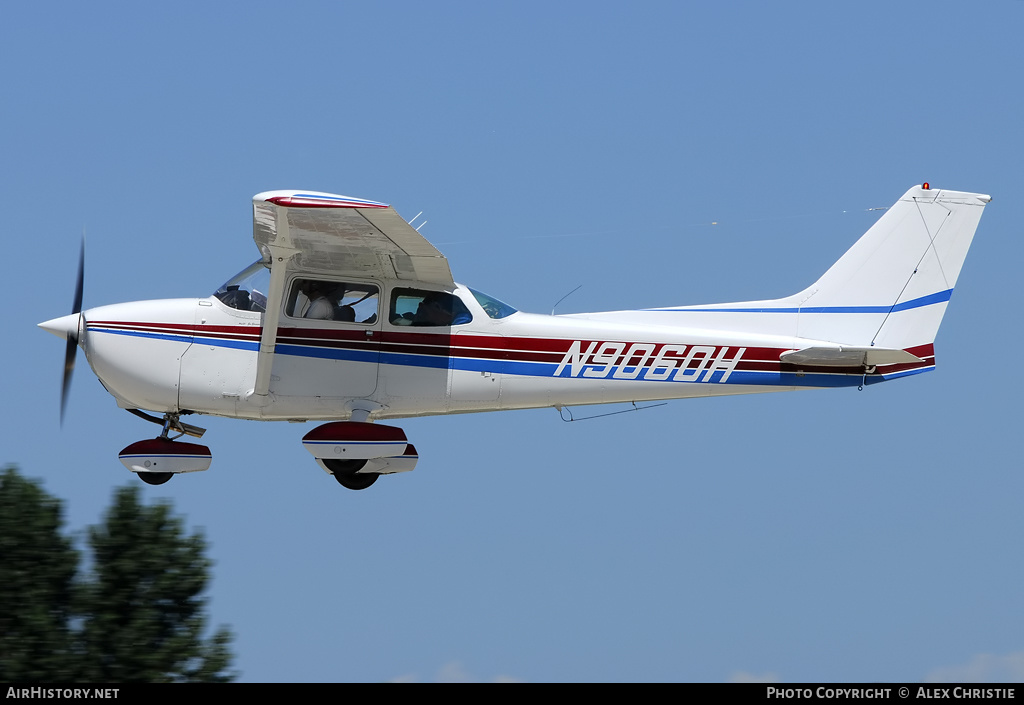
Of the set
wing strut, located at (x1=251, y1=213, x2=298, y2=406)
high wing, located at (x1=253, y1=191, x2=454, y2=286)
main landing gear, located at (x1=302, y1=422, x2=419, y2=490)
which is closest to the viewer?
high wing, located at (x1=253, y1=191, x2=454, y2=286)

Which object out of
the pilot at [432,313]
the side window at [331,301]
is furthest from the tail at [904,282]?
the side window at [331,301]

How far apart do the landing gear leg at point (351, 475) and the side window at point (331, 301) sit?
162 cm

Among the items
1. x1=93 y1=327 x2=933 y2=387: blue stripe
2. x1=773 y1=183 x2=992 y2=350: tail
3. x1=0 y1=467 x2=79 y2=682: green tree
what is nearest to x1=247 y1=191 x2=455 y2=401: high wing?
x1=93 y1=327 x2=933 y2=387: blue stripe

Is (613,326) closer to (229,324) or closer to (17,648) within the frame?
(229,324)

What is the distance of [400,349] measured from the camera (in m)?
12.8

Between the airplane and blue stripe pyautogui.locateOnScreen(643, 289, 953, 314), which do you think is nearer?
the airplane

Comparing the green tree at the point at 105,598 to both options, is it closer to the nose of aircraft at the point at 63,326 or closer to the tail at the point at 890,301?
the nose of aircraft at the point at 63,326

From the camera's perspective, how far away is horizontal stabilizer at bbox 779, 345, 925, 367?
A: 1293 centimetres

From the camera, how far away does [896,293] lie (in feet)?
44.7

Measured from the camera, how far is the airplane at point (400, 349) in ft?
41.4

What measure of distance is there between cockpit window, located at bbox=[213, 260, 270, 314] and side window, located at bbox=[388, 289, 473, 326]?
131cm

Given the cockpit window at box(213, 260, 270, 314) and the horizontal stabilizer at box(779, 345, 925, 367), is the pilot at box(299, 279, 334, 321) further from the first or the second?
the horizontal stabilizer at box(779, 345, 925, 367)
